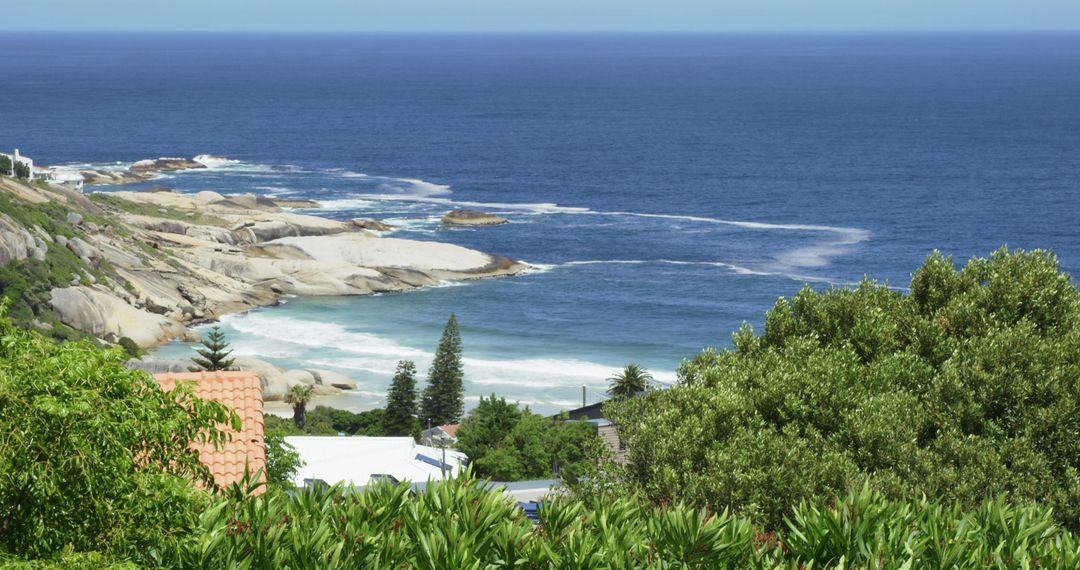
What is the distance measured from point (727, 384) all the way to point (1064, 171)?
131 m

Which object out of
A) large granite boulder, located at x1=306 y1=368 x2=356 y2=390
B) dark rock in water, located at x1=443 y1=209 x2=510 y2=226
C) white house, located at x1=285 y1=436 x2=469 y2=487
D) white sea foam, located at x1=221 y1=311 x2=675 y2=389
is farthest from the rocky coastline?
white house, located at x1=285 y1=436 x2=469 y2=487

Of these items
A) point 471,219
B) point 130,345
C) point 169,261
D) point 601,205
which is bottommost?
point 130,345

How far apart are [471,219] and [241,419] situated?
89.3 metres

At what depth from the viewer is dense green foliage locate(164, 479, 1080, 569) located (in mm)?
10602

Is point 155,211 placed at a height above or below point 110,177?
below

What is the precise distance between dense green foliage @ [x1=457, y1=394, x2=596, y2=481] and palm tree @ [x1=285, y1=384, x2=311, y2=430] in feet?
31.0

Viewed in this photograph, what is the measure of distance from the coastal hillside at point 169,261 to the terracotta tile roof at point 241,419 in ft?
145

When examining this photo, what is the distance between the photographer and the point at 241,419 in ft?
54.5

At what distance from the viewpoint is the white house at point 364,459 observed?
3550 centimetres

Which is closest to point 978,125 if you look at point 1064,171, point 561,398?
point 1064,171

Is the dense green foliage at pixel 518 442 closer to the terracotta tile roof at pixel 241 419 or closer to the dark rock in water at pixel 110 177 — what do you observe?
the terracotta tile roof at pixel 241 419

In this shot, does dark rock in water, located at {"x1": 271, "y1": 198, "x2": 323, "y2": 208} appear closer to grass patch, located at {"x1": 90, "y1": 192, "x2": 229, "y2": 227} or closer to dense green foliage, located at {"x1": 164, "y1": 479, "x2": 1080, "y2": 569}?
grass patch, located at {"x1": 90, "y1": 192, "x2": 229, "y2": 227}

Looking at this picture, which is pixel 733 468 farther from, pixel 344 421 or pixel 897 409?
pixel 344 421

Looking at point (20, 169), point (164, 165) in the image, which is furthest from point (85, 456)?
point (164, 165)
